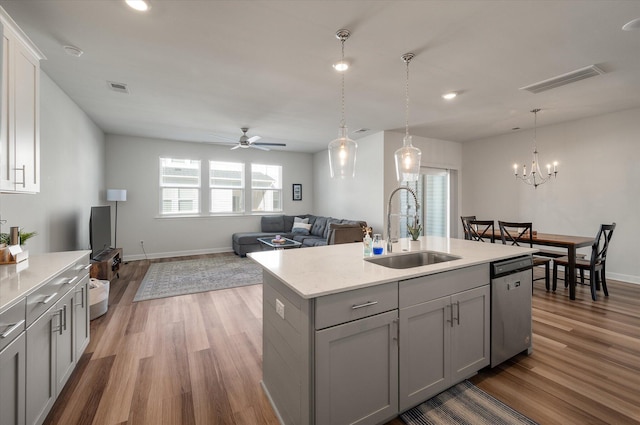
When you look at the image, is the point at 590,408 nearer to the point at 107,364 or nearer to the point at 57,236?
the point at 107,364

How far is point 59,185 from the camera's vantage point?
354 centimetres

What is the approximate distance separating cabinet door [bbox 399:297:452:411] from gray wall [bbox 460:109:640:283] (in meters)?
4.56

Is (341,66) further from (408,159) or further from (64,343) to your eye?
(64,343)

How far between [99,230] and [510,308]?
5.51 metres

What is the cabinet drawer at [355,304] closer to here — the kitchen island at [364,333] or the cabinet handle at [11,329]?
the kitchen island at [364,333]

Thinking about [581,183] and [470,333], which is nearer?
[470,333]

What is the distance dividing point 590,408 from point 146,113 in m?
6.05

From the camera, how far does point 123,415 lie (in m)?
1.77

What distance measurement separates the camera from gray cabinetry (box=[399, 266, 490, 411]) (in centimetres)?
171

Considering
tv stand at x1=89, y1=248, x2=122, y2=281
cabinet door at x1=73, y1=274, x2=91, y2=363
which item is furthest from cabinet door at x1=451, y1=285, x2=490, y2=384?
tv stand at x1=89, y1=248, x2=122, y2=281

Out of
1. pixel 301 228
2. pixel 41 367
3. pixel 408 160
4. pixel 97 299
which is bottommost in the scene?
pixel 97 299

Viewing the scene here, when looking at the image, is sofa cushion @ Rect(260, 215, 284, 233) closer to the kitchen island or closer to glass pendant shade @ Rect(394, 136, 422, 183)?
glass pendant shade @ Rect(394, 136, 422, 183)

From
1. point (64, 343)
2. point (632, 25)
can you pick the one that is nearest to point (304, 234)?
point (64, 343)

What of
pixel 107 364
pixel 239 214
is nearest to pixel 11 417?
pixel 107 364
